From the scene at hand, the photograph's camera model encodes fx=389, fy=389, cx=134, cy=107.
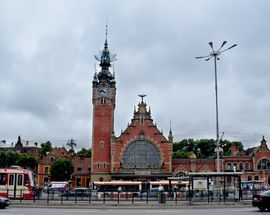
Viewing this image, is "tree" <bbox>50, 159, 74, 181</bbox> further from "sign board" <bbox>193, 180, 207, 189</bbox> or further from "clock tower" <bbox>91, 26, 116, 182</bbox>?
"sign board" <bbox>193, 180, 207, 189</bbox>

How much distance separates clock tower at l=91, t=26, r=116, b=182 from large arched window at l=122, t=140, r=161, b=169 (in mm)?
4013

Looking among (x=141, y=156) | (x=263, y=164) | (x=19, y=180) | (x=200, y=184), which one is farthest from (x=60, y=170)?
(x=200, y=184)

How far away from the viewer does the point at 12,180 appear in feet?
127

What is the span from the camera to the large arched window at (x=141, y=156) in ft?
267

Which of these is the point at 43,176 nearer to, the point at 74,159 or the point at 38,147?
the point at 74,159

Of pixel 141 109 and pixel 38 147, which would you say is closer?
pixel 141 109

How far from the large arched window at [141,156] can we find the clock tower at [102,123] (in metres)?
4.01

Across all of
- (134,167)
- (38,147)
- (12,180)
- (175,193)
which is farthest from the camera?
(38,147)

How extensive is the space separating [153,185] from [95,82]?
31.2m

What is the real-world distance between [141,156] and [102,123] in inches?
447

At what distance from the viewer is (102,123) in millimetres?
85312

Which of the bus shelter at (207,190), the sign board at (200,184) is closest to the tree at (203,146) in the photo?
the bus shelter at (207,190)

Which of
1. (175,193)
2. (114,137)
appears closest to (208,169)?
(114,137)

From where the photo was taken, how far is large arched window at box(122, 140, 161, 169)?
267 feet
